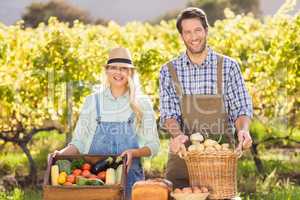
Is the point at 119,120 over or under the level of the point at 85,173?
over

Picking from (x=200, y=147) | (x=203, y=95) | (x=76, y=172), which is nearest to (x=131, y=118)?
(x=203, y=95)

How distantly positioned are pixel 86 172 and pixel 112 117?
55cm

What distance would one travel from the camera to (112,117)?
3.78m

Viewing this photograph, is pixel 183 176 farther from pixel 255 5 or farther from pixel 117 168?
pixel 255 5

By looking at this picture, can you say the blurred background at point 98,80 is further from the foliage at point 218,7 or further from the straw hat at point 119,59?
the foliage at point 218,7

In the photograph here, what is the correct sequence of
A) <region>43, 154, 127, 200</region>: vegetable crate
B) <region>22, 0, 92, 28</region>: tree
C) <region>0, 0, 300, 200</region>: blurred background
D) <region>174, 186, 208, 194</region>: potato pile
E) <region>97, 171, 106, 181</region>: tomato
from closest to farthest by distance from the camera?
<region>174, 186, 208, 194</region>: potato pile
<region>43, 154, 127, 200</region>: vegetable crate
<region>97, 171, 106, 181</region>: tomato
<region>0, 0, 300, 200</region>: blurred background
<region>22, 0, 92, 28</region>: tree

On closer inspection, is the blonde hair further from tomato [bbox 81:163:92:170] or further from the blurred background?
the blurred background

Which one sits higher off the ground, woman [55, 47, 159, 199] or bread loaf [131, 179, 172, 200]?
woman [55, 47, 159, 199]

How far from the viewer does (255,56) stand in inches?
301

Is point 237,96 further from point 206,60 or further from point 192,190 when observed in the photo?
point 192,190

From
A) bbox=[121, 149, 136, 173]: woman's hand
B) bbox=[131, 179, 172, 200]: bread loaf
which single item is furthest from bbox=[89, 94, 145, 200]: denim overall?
bbox=[131, 179, 172, 200]: bread loaf

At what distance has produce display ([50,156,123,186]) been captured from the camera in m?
3.20

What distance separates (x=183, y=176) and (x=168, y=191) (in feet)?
1.77

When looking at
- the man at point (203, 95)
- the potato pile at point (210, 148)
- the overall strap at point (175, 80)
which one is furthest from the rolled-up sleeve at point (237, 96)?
the potato pile at point (210, 148)
